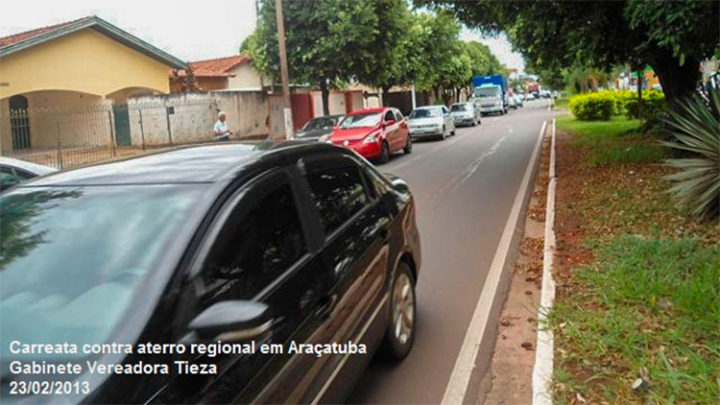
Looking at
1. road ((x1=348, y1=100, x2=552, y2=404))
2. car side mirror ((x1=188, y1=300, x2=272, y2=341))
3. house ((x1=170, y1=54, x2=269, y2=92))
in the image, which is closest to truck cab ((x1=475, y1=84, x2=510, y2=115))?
house ((x1=170, y1=54, x2=269, y2=92))

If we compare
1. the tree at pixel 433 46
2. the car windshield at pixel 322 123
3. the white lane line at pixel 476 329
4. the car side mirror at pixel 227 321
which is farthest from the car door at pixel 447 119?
the car side mirror at pixel 227 321

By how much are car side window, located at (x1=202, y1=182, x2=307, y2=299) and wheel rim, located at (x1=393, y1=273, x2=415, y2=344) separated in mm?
1357

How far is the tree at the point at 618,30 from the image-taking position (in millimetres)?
6905

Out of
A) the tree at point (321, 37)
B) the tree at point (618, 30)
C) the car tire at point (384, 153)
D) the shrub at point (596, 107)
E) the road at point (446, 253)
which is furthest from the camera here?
the shrub at point (596, 107)

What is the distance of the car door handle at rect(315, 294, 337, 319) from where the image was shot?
110 inches

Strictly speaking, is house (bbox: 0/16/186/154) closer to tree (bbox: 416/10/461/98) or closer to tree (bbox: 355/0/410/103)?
tree (bbox: 355/0/410/103)

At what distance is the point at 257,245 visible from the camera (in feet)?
8.48

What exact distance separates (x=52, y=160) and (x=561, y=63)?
15691 mm

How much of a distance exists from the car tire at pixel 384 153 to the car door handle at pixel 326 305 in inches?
528

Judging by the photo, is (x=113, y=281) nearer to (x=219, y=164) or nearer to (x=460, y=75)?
(x=219, y=164)

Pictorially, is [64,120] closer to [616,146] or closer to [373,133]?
[373,133]

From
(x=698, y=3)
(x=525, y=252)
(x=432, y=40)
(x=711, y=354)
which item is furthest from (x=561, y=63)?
(x=432, y=40)

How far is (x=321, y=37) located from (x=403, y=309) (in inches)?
717

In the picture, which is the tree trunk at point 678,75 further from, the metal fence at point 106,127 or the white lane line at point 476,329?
the metal fence at point 106,127
